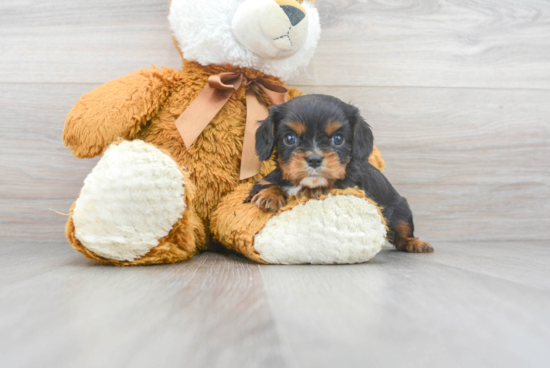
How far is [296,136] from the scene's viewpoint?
120cm

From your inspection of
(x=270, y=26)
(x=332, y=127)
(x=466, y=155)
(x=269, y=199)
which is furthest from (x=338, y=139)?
(x=466, y=155)

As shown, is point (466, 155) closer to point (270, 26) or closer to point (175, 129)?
point (270, 26)

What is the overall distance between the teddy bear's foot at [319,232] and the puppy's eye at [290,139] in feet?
0.58

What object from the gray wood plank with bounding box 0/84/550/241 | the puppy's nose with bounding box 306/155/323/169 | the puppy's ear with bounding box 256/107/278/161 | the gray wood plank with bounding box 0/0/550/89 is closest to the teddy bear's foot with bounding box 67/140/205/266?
the puppy's ear with bounding box 256/107/278/161

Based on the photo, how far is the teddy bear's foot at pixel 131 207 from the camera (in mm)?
1100

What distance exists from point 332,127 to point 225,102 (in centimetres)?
43

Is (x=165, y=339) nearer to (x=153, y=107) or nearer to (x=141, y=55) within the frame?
(x=153, y=107)

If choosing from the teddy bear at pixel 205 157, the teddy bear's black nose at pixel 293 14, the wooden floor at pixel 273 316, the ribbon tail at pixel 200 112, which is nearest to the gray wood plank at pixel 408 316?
the wooden floor at pixel 273 316

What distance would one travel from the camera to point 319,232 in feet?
3.78

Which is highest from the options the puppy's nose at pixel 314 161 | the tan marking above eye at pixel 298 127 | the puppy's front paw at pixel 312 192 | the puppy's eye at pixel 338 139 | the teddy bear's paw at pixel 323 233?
the tan marking above eye at pixel 298 127

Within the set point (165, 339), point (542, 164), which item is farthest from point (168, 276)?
point (542, 164)

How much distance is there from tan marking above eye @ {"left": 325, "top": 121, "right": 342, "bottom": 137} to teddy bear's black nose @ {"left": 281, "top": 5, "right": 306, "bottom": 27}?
15.3 inches

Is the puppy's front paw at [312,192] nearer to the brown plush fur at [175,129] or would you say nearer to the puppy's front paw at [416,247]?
the brown plush fur at [175,129]

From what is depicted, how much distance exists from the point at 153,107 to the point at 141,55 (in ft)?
1.75
